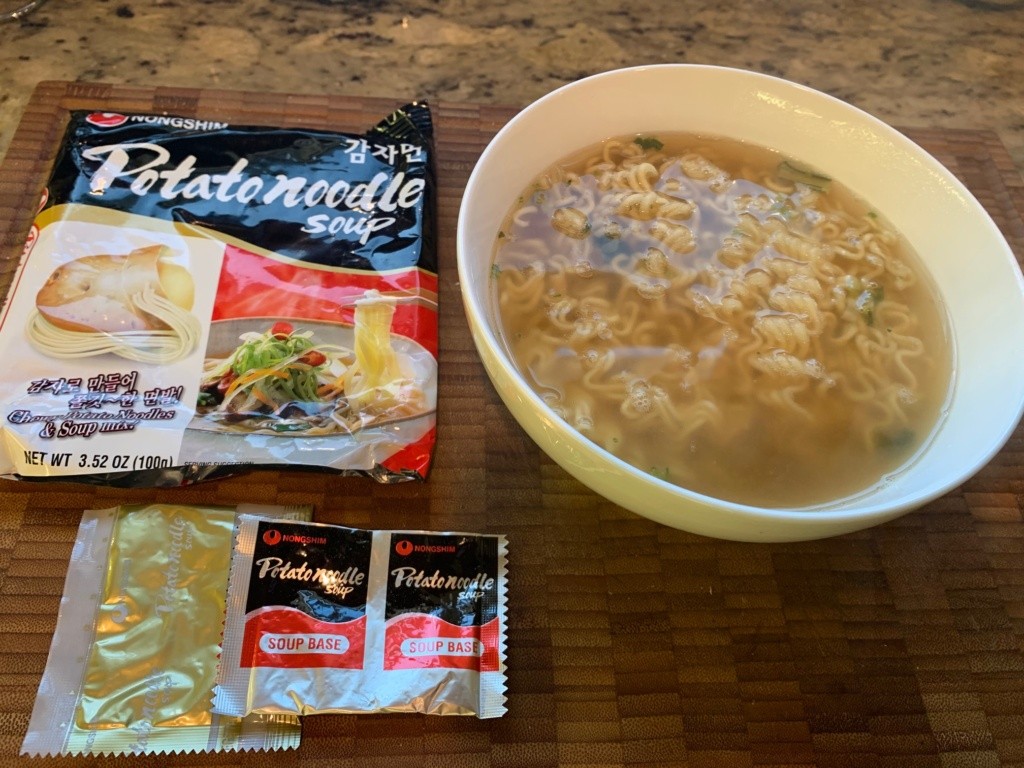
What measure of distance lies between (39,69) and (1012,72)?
7.84 feet

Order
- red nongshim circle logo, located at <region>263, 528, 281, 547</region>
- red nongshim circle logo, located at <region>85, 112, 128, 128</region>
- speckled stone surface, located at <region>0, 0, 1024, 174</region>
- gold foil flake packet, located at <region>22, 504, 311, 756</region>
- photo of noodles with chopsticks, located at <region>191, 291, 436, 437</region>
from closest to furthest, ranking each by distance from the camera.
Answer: gold foil flake packet, located at <region>22, 504, 311, 756</region> < red nongshim circle logo, located at <region>263, 528, 281, 547</region> < photo of noodles with chopsticks, located at <region>191, 291, 436, 437</region> < red nongshim circle logo, located at <region>85, 112, 128, 128</region> < speckled stone surface, located at <region>0, 0, 1024, 174</region>

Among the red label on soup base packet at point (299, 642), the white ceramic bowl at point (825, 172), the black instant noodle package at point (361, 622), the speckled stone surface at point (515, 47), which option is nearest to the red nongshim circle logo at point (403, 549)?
the black instant noodle package at point (361, 622)

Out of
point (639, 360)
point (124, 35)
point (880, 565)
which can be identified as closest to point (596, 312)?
point (639, 360)

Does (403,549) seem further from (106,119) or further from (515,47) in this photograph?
(515,47)

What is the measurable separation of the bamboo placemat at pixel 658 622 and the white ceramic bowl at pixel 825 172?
0.42ft

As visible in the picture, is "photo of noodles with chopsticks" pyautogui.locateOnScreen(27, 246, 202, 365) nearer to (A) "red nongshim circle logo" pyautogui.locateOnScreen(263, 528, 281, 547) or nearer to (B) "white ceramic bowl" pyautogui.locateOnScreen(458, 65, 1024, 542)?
(A) "red nongshim circle logo" pyautogui.locateOnScreen(263, 528, 281, 547)

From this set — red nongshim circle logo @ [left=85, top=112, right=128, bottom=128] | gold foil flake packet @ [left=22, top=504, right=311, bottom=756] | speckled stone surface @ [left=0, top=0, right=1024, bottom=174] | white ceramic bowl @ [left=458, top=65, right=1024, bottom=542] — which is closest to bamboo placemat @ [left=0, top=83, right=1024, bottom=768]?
gold foil flake packet @ [left=22, top=504, right=311, bottom=756]

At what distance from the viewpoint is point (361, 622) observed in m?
0.99

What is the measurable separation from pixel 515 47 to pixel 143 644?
5.06 ft

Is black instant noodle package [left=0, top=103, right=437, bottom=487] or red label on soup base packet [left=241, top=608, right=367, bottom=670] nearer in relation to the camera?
red label on soup base packet [left=241, top=608, right=367, bottom=670]

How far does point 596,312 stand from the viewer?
121 cm

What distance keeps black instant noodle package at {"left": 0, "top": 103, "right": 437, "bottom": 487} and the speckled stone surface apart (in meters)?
0.34

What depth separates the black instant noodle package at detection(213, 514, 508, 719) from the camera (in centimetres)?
94

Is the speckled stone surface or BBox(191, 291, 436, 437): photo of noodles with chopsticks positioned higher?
the speckled stone surface
